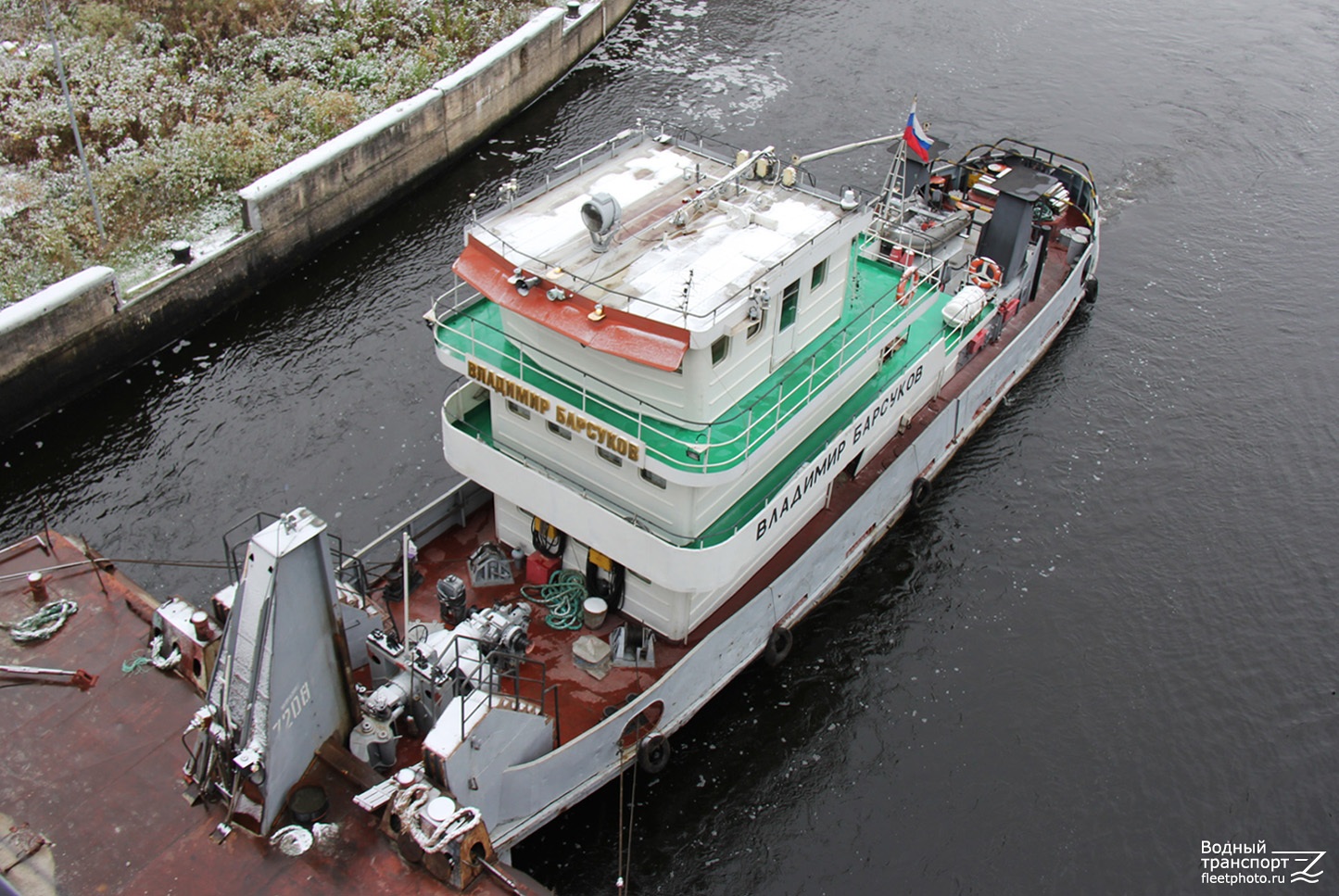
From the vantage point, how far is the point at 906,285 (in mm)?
21906

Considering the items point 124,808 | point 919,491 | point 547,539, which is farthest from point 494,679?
point 919,491

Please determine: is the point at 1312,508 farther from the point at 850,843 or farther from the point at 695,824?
the point at 695,824

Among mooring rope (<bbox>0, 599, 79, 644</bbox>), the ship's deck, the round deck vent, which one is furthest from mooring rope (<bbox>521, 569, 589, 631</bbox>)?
mooring rope (<bbox>0, 599, 79, 644</bbox>)

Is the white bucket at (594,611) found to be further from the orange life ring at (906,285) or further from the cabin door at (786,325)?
the orange life ring at (906,285)

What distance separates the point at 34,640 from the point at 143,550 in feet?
18.0

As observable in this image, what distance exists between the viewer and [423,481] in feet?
86.0

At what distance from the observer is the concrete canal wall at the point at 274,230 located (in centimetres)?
2714

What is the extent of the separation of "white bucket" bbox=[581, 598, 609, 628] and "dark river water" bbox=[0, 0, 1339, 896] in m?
2.78

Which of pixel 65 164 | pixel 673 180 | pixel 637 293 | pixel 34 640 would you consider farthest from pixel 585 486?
pixel 65 164

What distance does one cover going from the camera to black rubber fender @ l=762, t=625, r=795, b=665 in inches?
844

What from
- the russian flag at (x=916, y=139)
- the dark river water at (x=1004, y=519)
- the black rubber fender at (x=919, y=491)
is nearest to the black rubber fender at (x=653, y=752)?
the dark river water at (x=1004, y=519)

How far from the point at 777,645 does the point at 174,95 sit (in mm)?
27953

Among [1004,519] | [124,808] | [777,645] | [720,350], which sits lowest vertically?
[1004,519]

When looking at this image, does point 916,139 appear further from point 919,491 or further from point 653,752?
point 653,752
